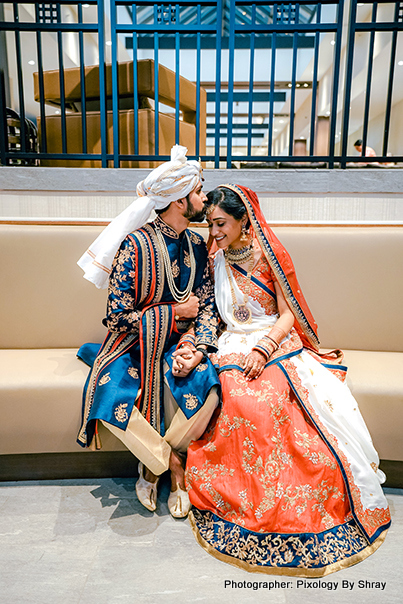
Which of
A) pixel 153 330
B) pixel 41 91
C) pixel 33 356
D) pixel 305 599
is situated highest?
pixel 41 91

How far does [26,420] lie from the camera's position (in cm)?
188

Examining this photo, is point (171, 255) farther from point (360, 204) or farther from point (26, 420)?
point (360, 204)

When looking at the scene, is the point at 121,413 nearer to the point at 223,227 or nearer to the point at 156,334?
the point at 156,334

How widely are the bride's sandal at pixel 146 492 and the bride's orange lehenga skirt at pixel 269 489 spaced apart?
0.63ft

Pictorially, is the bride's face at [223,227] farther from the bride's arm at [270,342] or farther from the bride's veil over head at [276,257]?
the bride's arm at [270,342]

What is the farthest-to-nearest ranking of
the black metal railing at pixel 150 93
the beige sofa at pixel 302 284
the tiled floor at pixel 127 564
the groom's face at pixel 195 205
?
the black metal railing at pixel 150 93
the beige sofa at pixel 302 284
the groom's face at pixel 195 205
the tiled floor at pixel 127 564

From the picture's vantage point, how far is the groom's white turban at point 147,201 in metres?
1.86

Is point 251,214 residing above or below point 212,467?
above

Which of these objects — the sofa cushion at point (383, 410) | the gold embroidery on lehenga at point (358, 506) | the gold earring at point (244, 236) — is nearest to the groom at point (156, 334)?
the gold earring at point (244, 236)

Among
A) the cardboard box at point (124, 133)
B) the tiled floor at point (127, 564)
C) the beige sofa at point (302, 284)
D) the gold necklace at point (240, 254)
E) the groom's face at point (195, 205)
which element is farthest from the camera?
the cardboard box at point (124, 133)

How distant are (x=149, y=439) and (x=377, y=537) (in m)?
0.91

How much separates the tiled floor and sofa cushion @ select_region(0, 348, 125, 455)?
221 millimetres

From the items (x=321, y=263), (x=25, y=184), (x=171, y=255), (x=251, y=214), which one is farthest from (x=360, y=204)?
(x=25, y=184)

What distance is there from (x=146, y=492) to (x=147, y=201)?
4.08ft
